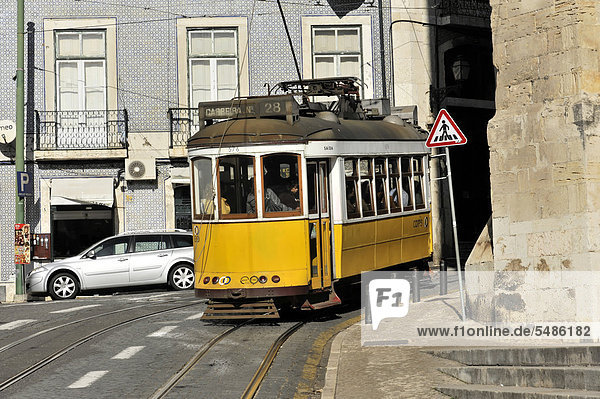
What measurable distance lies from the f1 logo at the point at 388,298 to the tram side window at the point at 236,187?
7.42 feet

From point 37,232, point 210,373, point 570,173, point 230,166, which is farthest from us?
point 37,232

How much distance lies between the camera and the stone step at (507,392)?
331 inches

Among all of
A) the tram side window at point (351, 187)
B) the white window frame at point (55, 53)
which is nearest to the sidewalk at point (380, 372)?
the tram side window at point (351, 187)

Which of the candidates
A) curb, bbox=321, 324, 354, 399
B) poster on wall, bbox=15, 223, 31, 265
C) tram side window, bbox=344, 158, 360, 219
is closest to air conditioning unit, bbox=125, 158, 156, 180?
poster on wall, bbox=15, 223, 31, 265

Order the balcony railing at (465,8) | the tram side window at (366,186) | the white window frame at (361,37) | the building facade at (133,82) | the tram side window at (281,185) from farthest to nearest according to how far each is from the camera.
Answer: the balcony railing at (465,8) < the white window frame at (361,37) < the building facade at (133,82) < the tram side window at (366,186) < the tram side window at (281,185)

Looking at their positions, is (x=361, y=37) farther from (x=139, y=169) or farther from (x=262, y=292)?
(x=262, y=292)

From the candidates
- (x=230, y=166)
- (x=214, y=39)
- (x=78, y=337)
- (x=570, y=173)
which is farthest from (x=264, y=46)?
(x=570, y=173)

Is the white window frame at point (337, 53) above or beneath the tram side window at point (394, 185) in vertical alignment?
above

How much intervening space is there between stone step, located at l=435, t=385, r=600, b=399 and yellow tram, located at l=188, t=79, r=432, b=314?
5.13 metres

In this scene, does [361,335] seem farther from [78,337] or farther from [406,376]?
[78,337]

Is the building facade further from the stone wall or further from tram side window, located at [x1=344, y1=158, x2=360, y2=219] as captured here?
the stone wall

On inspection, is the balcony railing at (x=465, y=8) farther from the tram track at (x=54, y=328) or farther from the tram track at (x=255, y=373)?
the tram track at (x=255, y=373)

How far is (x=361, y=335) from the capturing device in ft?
42.4

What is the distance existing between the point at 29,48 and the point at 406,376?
19374 millimetres
